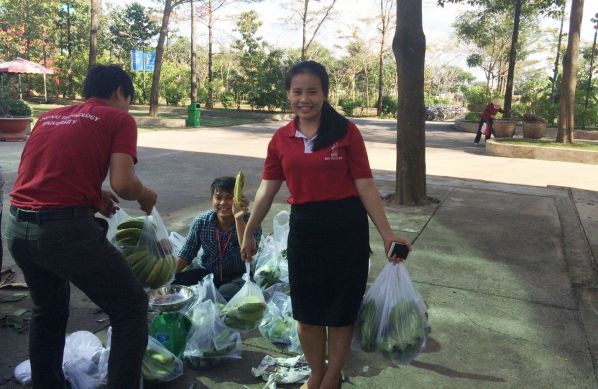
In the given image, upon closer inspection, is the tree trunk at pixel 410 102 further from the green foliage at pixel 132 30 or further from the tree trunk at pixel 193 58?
the green foliage at pixel 132 30

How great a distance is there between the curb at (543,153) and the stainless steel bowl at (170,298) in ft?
41.0

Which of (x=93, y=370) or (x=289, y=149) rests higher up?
(x=289, y=149)

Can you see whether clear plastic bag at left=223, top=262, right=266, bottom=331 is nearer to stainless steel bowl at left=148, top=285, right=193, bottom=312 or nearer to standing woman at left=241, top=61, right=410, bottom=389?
stainless steel bowl at left=148, top=285, right=193, bottom=312

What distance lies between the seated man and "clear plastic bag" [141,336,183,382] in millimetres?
762

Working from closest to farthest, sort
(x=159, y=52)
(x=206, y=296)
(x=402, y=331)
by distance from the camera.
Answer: (x=402, y=331)
(x=206, y=296)
(x=159, y=52)

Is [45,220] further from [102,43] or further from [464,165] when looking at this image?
[102,43]

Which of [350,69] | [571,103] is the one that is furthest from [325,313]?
[350,69]

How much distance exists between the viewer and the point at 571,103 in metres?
13.9

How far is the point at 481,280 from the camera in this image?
435 centimetres

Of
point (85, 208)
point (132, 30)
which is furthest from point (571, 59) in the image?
point (132, 30)

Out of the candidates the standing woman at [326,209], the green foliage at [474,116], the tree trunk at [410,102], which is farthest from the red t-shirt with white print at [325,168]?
the green foliage at [474,116]

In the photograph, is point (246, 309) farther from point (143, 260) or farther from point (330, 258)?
point (330, 258)

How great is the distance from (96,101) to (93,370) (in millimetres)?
1406

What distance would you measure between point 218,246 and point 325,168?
1526mm
